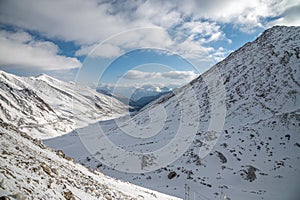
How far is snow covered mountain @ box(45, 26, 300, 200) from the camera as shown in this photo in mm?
26516

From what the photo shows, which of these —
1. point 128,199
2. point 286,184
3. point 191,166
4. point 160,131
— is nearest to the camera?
point 128,199

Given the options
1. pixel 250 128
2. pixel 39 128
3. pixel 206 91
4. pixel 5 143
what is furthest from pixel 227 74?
pixel 39 128

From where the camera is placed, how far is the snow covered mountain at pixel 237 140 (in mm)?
26516

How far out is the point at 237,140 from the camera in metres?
34.5

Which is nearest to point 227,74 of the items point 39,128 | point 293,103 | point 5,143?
point 293,103

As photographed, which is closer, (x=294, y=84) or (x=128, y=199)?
(x=128, y=199)

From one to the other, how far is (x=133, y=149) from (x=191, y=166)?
13488 millimetres

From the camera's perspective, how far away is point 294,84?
139 feet

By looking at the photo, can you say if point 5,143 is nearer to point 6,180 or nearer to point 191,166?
point 6,180

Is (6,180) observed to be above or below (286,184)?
above

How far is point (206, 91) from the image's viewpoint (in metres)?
61.1

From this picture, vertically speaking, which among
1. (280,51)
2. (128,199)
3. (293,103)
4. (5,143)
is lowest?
(128,199)

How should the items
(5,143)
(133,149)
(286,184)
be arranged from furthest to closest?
(133,149)
(286,184)
(5,143)

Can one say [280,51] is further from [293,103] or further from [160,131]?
[160,131]
